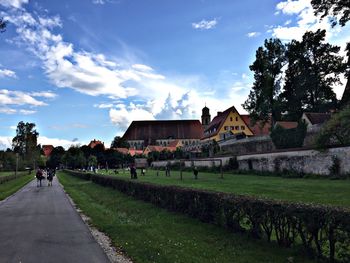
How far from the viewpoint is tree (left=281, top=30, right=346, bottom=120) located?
170 ft

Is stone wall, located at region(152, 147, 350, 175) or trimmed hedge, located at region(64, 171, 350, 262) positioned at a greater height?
stone wall, located at region(152, 147, 350, 175)

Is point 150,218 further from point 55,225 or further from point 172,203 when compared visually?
point 55,225

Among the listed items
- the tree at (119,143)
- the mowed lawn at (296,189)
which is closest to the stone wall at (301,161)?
the mowed lawn at (296,189)

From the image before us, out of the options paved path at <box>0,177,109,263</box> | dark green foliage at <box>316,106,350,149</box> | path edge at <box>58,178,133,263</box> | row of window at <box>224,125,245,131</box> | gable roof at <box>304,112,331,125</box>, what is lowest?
path edge at <box>58,178,133,263</box>

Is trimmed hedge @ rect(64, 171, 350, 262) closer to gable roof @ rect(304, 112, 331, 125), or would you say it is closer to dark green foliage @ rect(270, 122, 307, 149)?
dark green foliage @ rect(270, 122, 307, 149)

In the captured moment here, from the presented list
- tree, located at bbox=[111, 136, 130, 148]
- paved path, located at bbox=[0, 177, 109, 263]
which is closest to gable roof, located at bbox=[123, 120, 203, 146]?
tree, located at bbox=[111, 136, 130, 148]

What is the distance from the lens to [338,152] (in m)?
27.6

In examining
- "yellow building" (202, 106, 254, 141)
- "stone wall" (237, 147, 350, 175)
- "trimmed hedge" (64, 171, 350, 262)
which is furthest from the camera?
"yellow building" (202, 106, 254, 141)

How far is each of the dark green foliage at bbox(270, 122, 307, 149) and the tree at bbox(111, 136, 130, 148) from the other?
346 feet

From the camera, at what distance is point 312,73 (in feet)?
171

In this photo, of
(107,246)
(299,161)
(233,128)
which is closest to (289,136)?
(299,161)

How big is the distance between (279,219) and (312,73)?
4856 centimetres

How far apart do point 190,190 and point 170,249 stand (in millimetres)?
4406

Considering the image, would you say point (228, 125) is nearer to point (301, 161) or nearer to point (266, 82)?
point (266, 82)
